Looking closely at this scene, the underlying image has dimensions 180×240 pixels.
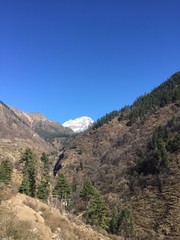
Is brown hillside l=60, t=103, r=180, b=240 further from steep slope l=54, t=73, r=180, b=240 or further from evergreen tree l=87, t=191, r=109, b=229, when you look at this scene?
evergreen tree l=87, t=191, r=109, b=229

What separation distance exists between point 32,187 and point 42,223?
48.4 m

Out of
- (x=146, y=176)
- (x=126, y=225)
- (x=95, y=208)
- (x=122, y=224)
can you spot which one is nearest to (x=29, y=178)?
(x=95, y=208)

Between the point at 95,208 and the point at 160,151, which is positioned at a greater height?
the point at 160,151

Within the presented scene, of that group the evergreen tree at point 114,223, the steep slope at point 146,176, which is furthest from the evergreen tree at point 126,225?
the steep slope at point 146,176

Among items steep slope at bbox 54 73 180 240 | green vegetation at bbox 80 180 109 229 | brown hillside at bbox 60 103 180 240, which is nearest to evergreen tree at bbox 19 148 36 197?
green vegetation at bbox 80 180 109 229

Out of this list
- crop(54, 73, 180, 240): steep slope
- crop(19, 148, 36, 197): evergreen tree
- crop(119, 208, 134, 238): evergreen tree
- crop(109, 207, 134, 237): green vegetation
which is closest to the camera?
crop(119, 208, 134, 238): evergreen tree

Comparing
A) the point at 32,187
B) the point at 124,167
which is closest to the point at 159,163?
the point at 124,167

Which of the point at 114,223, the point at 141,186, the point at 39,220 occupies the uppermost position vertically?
the point at 39,220

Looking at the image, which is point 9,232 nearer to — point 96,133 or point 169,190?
point 169,190

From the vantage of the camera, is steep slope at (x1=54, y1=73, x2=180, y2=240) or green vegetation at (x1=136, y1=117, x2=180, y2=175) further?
green vegetation at (x1=136, y1=117, x2=180, y2=175)

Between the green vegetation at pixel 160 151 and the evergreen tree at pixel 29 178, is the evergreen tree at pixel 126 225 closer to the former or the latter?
the evergreen tree at pixel 29 178

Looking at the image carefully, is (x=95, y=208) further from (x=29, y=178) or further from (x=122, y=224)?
(x=29, y=178)

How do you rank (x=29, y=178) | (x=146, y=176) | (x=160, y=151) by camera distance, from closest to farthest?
(x=29, y=178)
(x=146, y=176)
(x=160, y=151)

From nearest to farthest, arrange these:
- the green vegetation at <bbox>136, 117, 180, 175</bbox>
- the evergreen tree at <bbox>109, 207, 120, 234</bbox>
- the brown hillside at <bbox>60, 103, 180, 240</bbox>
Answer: the brown hillside at <bbox>60, 103, 180, 240</bbox> → the evergreen tree at <bbox>109, 207, 120, 234</bbox> → the green vegetation at <bbox>136, 117, 180, 175</bbox>
